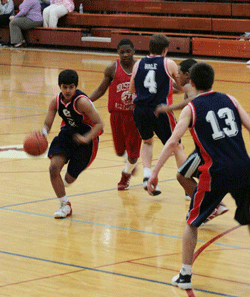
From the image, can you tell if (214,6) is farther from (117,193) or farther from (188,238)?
(188,238)

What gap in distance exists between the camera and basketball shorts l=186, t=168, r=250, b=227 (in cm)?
413

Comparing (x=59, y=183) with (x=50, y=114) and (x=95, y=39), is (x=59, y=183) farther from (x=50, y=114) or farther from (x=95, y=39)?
(x=95, y=39)

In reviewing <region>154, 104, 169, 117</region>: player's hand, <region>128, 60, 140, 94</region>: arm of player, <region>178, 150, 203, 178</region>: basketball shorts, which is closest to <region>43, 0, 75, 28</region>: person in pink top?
<region>128, 60, 140, 94</region>: arm of player

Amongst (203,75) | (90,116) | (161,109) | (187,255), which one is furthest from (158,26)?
(187,255)

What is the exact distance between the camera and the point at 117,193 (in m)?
6.74

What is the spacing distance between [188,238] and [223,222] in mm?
1635

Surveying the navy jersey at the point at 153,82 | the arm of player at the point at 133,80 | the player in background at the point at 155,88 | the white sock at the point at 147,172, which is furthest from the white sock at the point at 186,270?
the arm of player at the point at 133,80

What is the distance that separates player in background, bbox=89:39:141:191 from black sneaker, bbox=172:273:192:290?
8.64 ft

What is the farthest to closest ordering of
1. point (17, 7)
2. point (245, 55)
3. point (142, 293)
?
point (17, 7), point (245, 55), point (142, 293)

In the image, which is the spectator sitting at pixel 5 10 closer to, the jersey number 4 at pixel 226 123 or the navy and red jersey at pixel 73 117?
the navy and red jersey at pixel 73 117

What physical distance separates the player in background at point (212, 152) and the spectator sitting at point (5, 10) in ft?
59.8

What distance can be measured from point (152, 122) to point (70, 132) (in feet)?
3.02

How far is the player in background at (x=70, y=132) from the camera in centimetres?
573

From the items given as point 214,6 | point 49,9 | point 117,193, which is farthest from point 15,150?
point 49,9
